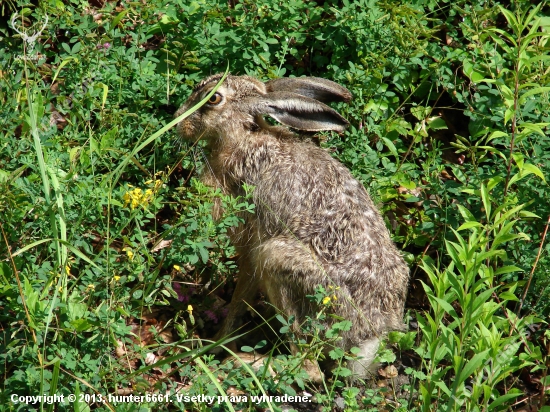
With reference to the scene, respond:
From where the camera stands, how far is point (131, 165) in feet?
21.3

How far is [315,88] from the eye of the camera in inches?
252

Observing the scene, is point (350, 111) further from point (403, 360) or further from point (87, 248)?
point (87, 248)

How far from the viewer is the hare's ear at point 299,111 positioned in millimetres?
6199

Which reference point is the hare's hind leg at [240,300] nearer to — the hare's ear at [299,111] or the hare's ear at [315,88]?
the hare's ear at [299,111]

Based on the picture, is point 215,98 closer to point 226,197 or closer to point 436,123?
point 226,197

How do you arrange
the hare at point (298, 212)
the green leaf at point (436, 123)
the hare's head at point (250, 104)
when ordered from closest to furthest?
the hare at point (298, 212) → the hare's head at point (250, 104) → the green leaf at point (436, 123)

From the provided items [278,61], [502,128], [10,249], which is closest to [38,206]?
[10,249]

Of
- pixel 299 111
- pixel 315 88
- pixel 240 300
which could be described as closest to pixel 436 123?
pixel 315 88

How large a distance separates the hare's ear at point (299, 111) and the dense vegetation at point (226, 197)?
424mm

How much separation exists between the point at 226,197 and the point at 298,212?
0.86 m

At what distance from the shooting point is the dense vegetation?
462cm

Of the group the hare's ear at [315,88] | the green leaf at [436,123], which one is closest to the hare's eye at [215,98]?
the hare's ear at [315,88]

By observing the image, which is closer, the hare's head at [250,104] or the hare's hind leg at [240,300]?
the hare's hind leg at [240,300]

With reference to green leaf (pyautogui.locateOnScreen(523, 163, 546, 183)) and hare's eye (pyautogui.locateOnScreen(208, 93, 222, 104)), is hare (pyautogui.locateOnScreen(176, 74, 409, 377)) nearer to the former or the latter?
hare's eye (pyautogui.locateOnScreen(208, 93, 222, 104))
